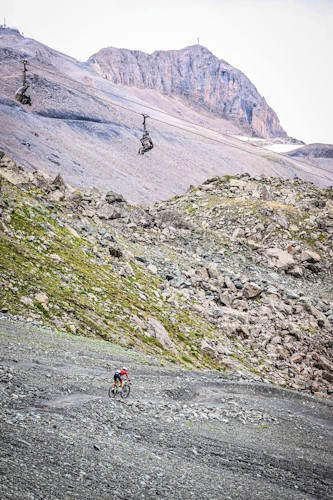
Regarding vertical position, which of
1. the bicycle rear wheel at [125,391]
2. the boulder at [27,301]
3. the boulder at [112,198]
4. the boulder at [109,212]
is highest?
the boulder at [112,198]

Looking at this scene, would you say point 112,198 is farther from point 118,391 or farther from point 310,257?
point 118,391

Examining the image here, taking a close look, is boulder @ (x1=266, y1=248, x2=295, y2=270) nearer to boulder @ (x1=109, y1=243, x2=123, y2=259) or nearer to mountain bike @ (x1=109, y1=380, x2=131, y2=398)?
boulder @ (x1=109, y1=243, x2=123, y2=259)

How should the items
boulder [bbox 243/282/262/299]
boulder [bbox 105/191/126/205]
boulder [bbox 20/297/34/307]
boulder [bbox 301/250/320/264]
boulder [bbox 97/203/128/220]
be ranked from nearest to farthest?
boulder [bbox 20/297/34/307] < boulder [bbox 243/282/262/299] < boulder [bbox 97/203/128/220] < boulder [bbox 105/191/126/205] < boulder [bbox 301/250/320/264]

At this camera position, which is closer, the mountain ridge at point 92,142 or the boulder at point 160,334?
the boulder at point 160,334

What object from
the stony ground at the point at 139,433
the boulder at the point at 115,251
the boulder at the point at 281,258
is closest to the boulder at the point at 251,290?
the boulder at the point at 115,251

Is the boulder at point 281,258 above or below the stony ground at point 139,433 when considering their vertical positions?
above

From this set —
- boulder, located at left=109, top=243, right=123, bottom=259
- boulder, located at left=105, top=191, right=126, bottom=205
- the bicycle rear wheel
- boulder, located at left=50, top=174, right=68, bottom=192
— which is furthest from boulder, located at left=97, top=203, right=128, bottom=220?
the bicycle rear wheel

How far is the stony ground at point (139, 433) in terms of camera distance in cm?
1118

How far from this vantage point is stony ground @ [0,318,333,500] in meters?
11.2

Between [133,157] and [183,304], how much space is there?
3545 inches

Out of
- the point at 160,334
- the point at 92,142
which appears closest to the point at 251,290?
the point at 160,334

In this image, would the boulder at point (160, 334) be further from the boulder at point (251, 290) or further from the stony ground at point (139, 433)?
the boulder at point (251, 290)

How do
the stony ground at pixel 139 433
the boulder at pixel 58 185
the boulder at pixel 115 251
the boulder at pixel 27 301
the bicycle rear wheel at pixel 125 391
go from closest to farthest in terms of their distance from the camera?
the stony ground at pixel 139 433 < the bicycle rear wheel at pixel 125 391 < the boulder at pixel 27 301 < the boulder at pixel 115 251 < the boulder at pixel 58 185

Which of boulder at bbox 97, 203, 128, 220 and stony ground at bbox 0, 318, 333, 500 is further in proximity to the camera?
boulder at bbox 97, 203, 128, 220
